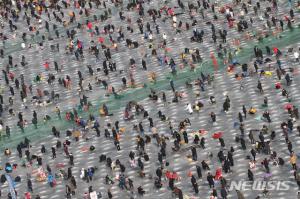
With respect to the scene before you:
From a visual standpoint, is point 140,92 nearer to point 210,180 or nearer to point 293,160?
point 210,180

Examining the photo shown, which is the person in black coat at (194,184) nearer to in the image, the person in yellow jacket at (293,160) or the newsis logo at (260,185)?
the newsis logo at (260,185)

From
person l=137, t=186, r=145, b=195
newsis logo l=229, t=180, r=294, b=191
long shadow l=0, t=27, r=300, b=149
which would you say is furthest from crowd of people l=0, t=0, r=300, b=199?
newsis logo l=229, t=180, r=294, b=191

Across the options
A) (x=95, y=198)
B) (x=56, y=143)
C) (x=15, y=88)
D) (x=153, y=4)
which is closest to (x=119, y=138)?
(x=56, y=143)

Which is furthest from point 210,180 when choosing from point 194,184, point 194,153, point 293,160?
point 293,160

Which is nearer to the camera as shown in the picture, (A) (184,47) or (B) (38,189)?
(B) (38,189)

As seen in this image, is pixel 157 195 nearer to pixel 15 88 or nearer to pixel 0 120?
pixel 0 120

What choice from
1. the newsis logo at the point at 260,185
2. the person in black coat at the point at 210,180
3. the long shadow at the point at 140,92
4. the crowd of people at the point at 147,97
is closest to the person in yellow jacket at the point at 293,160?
the crowd of people at the point at 147,97
